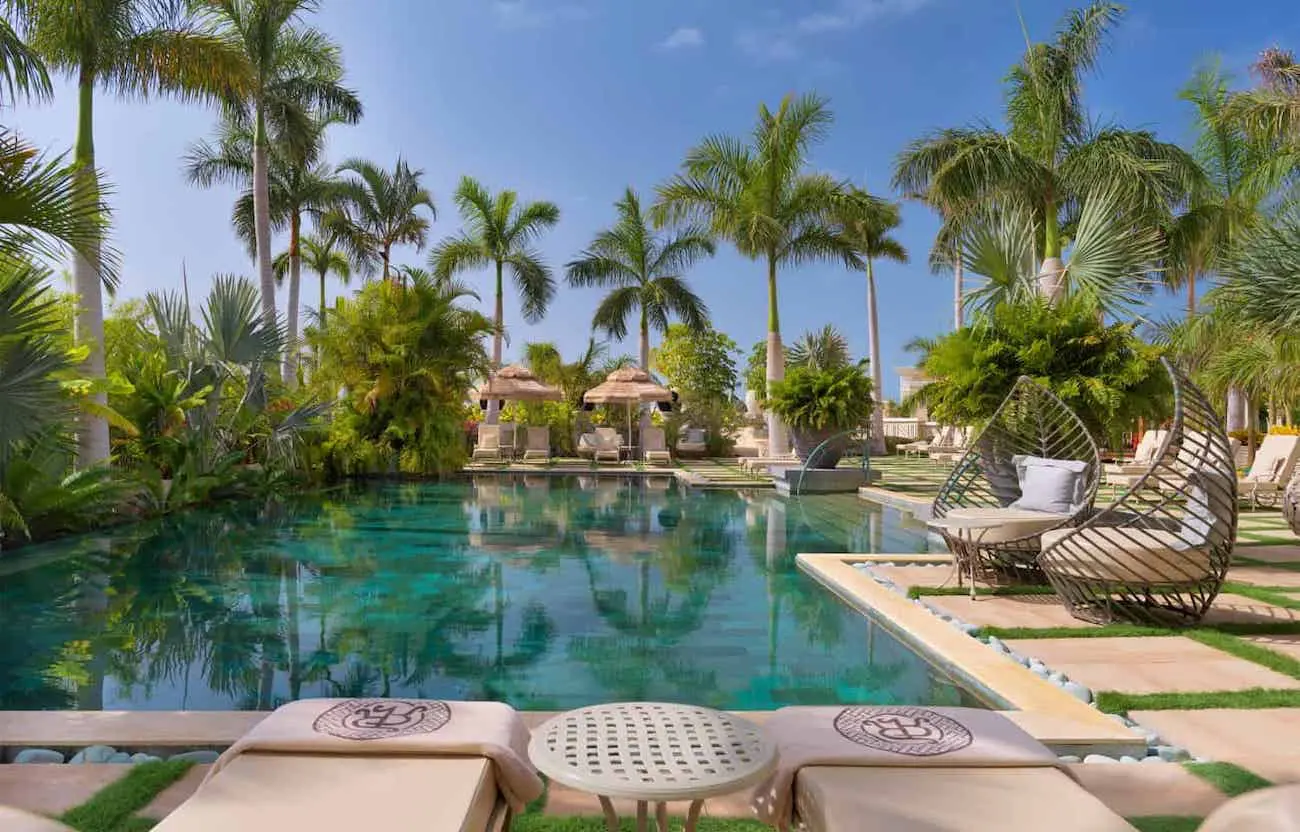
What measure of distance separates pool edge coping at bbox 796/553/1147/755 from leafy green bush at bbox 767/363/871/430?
27.3ft

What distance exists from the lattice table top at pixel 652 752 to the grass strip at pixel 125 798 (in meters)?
1.46

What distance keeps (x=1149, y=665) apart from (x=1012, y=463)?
3999 millimetres

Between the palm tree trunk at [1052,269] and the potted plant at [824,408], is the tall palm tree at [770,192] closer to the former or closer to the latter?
the potted plant at [824,408]

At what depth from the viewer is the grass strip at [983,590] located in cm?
597

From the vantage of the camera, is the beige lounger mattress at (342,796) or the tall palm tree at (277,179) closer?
the beige lounger mattress at (342,796)

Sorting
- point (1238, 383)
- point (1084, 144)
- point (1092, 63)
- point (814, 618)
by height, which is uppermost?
point (1092, 63)

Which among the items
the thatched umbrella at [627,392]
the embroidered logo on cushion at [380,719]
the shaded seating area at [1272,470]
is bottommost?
the embroidered logo on cushion at [380,719]

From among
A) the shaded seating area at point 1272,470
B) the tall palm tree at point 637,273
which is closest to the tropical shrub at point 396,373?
the tall palm tree at point 637,273

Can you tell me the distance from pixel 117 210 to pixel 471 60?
10.3m

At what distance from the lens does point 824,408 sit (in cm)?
1477

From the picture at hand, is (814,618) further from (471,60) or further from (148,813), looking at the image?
(471,60)

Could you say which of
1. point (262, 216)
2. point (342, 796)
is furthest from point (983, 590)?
point (262, 216)

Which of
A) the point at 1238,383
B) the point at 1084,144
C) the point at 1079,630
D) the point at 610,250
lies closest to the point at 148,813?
the point at 1079,630

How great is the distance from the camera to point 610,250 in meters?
26.2
